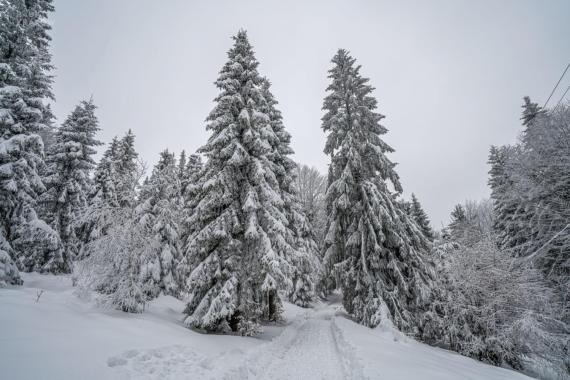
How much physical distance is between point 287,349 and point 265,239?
14.0 ft

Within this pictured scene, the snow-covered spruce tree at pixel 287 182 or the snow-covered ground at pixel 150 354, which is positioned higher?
the snow-covered spruce tree at pixel 287 182

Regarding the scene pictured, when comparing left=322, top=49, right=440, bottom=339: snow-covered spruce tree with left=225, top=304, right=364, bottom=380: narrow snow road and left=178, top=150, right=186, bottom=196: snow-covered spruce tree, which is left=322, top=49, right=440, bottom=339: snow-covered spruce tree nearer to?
left=225, top=304, right=364, bottom=380: narrow snow road

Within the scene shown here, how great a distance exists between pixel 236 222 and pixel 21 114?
44.2 feet

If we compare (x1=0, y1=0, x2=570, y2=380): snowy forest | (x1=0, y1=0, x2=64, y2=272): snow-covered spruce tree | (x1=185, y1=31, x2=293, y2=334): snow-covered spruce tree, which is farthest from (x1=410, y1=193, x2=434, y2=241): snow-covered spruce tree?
(x1=0, y1=0, x2=64, y2=272): snow-covered spruce tree

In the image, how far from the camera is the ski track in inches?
210

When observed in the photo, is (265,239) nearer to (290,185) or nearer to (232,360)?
(232,360)

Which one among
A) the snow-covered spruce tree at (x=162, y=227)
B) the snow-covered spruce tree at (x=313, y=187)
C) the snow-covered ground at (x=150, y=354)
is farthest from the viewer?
the snow-covered spruce tree at (x=313, y=187)

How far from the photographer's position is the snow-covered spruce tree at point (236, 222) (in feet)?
35.3

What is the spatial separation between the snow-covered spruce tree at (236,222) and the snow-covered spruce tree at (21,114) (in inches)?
361

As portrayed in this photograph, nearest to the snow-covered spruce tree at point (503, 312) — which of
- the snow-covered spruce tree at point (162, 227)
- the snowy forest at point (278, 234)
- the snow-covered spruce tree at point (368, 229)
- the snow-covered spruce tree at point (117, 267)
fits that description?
the snowy forest at point (278, 234)

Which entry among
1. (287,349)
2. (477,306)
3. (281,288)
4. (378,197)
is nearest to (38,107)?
(281,288)

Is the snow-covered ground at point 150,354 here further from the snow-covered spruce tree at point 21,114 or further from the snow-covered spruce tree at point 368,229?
the snow-covered spruce tree at point 21,114

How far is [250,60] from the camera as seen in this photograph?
553 inches

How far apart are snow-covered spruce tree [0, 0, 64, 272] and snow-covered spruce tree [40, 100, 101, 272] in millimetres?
7666
